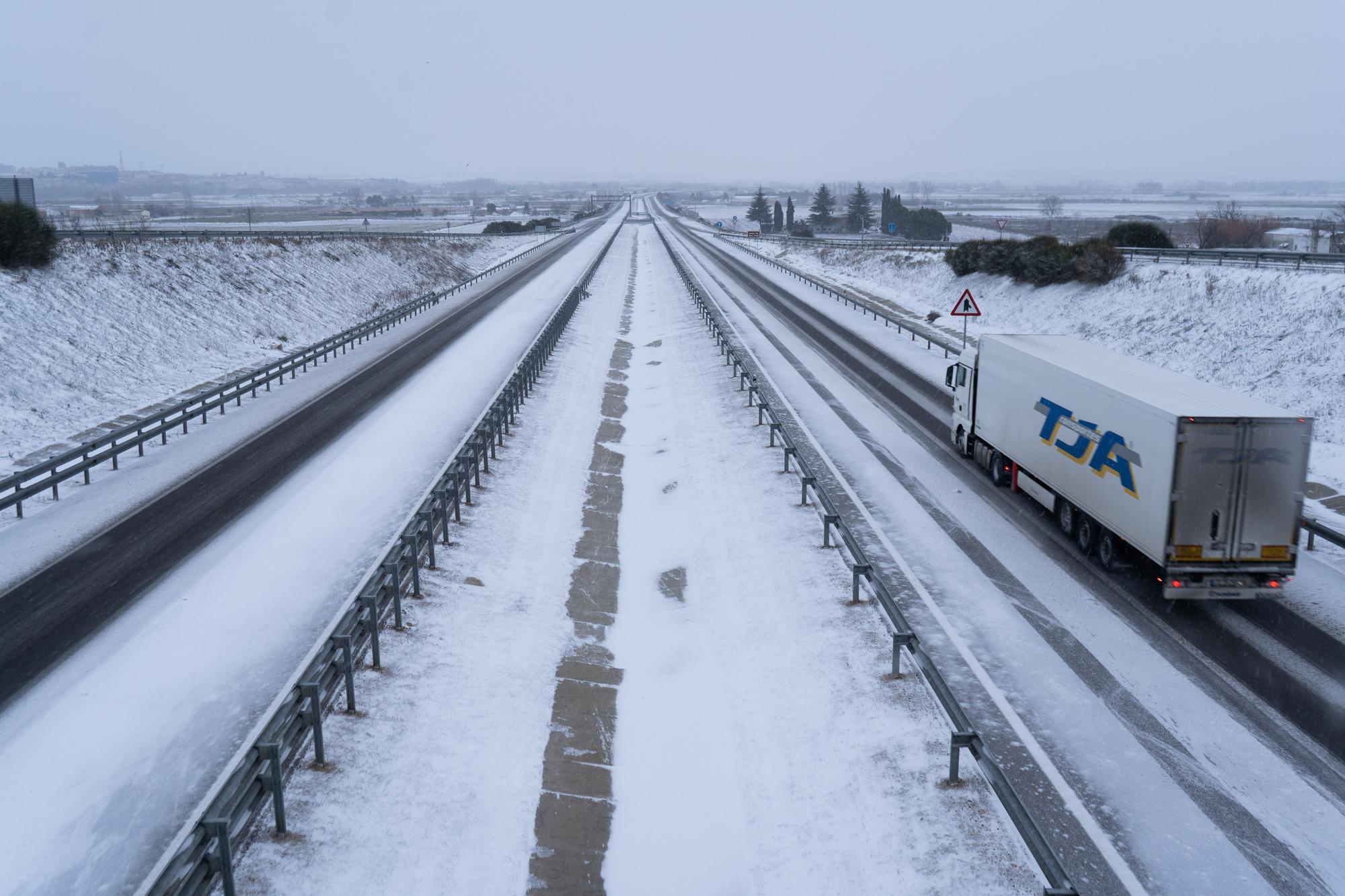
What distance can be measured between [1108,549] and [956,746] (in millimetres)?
→ 7017

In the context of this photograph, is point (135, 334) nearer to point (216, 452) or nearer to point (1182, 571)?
point (216, 452)

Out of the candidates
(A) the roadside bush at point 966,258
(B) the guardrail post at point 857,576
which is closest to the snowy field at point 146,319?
(B) the guardrail post at point 857,576

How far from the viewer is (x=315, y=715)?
32.5 feet

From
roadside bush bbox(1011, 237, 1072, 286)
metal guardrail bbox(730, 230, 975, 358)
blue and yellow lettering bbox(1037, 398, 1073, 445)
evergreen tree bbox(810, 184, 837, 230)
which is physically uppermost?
evergreen tree bbox(810, 184, 837, 230)

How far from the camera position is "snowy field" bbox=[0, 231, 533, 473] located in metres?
28.0

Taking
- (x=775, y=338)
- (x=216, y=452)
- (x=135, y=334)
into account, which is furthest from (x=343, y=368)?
(x=775, y=338)

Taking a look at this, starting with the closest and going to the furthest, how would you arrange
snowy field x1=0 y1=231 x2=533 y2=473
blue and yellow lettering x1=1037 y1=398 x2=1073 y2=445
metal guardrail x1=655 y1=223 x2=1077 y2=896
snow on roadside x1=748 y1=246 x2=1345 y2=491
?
metal guardrail x1=655 y1=223 x2=1077 y2=896 < blue and yellow lettering x1=1037 y1=398 x2=1073 y2=445 < snow on roadside x1=748 y1=246 x2=1345 y2=491 < snowy field x1=0 y1=231 x2=533 y2=473

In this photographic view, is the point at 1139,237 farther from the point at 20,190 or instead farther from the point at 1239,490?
the point at 20,190

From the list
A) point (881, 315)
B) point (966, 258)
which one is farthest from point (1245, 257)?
point (966, 258)

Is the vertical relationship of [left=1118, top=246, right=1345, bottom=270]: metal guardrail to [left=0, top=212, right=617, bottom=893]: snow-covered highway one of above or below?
above

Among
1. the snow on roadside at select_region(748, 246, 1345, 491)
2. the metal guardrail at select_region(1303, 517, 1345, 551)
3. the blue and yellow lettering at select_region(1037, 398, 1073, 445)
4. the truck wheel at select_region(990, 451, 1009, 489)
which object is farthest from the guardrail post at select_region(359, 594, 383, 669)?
the snow on roadside at select_region(748, 246, 1345, 491)

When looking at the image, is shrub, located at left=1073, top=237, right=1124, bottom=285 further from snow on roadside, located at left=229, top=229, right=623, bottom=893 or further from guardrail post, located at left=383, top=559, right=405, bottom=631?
guardrail post, located at left=383, top=559, right=405, bottom=631

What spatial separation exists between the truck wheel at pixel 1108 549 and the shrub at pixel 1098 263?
32.6m

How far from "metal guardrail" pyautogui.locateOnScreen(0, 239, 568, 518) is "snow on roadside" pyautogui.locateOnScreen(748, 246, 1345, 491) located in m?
25.0
